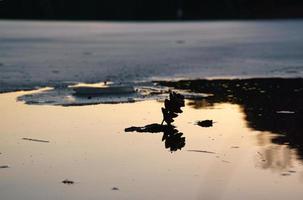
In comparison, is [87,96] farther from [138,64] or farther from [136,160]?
[138,64]

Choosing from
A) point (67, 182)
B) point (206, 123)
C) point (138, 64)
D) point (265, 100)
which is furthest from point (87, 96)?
point (138, 64)

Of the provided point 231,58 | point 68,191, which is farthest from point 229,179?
point 231,58

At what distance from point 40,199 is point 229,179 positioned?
6.25ft

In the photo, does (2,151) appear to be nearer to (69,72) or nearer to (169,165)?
(169,165)

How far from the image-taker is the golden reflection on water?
720cm

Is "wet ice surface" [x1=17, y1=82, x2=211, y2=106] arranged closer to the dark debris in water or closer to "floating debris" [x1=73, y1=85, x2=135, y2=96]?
"floating debris" [x1=73, y1=85, x2=135, y2=96]

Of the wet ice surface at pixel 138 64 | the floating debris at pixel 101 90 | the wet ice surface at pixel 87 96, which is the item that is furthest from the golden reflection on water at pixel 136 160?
the wet ice surface at pixel 138 64

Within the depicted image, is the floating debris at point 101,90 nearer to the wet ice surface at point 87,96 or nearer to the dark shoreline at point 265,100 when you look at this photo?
the wet ice surface at point 87,96
